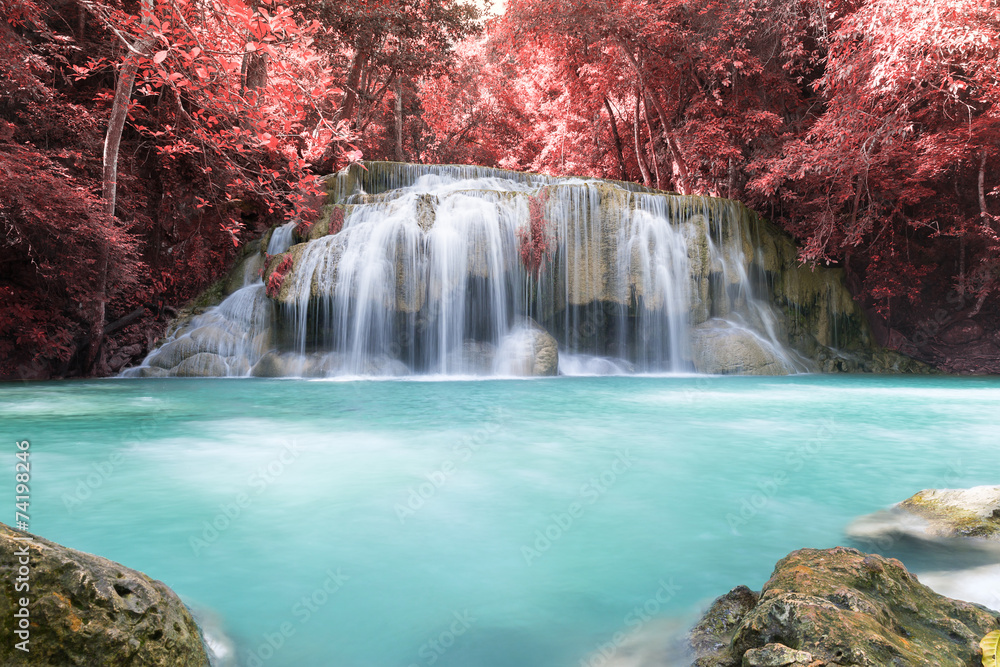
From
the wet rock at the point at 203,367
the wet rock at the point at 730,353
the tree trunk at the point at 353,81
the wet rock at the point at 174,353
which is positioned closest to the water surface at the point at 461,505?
the wet rock at the point at 203,367

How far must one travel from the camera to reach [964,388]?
38.2 feet

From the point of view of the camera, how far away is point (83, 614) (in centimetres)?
158

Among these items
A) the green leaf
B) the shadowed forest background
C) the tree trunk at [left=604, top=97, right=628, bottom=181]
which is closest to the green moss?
the green leaf

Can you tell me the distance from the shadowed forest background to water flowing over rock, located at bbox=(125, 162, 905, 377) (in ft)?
4.38

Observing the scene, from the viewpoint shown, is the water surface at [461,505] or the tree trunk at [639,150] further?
the tree trunk at [639,150]

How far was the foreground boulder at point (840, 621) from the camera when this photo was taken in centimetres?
160

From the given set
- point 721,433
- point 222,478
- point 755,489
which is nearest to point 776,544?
point 755,489

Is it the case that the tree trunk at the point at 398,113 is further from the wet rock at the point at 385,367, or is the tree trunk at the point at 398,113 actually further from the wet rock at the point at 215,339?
the wet rock at the point at 385,367

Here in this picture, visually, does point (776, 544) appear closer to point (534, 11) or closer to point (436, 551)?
point (436, 551)

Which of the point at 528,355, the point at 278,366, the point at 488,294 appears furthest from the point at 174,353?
the point at 528,355

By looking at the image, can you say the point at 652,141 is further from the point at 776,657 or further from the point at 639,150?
the point at 776,657

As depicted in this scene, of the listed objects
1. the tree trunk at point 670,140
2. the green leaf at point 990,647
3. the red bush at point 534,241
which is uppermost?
the tree trunk at point 670,140

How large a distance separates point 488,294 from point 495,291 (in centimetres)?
17

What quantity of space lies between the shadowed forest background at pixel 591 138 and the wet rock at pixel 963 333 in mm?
36
